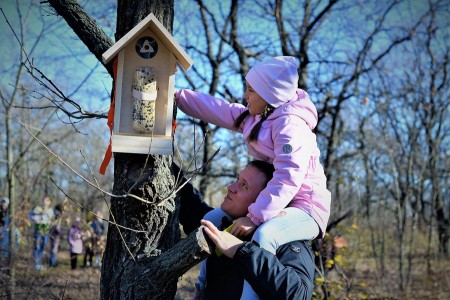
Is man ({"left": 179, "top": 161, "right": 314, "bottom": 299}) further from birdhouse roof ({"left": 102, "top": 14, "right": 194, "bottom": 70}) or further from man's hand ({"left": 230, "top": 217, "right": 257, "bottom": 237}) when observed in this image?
birdhouse roof ({"left": 102, "top": 14, "right": 194, "bottom": 70})

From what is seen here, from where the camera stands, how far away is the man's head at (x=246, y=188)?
7.98ft

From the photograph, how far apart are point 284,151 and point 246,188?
11.5 inches

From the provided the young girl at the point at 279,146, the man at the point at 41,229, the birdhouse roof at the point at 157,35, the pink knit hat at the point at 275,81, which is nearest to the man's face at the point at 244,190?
the young girl at the point at 279,146

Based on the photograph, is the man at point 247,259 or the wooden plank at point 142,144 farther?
the wooden plank at point 142,144

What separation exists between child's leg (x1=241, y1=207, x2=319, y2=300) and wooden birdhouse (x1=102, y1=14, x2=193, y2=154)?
0.61 meters

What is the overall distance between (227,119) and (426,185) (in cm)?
1635

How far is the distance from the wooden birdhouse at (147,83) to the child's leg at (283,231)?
2.00 ft

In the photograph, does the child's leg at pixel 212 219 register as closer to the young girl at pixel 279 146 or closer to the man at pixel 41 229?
the young girl at pixel 279 146

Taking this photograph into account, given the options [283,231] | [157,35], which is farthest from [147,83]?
[283,231]

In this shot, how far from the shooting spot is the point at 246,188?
244cm

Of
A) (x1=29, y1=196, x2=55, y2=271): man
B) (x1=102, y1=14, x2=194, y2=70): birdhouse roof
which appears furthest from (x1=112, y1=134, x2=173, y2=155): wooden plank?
(x1=29, y1=196, x2=55, y2=271): man

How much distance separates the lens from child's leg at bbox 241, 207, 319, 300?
7.16 ft

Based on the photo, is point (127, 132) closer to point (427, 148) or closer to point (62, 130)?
point (427, 148)

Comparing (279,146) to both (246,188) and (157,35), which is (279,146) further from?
(157,35)
